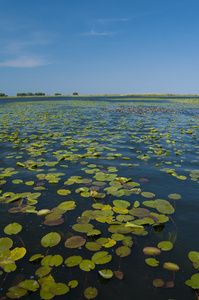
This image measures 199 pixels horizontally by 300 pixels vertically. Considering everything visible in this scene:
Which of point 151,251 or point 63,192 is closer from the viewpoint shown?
point 151,251

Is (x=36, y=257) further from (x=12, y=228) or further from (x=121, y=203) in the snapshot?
(x=121, y=203)

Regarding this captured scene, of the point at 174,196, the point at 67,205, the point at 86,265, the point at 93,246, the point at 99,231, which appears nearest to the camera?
the point at 86,265

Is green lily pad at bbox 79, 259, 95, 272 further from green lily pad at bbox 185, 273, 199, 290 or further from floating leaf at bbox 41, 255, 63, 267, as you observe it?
green lily pad at bbox 185, 273, 199, 290

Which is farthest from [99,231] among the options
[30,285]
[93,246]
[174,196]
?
[174,196]

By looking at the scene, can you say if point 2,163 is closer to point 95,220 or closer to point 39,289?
point 95,220

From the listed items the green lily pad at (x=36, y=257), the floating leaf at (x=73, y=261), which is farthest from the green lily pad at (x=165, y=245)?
the green lily pad at (x=36, y=257)

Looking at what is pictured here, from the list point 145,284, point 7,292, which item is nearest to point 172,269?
point 145,284

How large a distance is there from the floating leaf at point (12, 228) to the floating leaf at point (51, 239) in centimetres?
41

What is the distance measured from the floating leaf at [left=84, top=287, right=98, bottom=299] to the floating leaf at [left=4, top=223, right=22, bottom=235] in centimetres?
121

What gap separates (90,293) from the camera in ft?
5.23

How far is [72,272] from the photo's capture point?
180cm

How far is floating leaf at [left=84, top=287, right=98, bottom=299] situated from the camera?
1.57 metres

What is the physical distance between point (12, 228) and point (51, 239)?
0.60 meters

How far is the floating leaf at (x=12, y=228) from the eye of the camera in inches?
90.5
